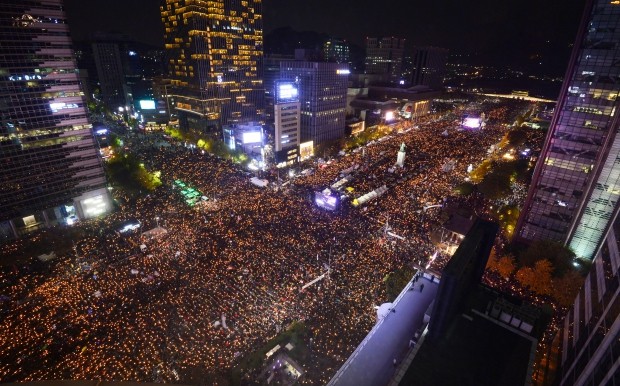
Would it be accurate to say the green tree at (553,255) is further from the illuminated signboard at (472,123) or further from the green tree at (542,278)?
the illuminated signboard at (472,123)

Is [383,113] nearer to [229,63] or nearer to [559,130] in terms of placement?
[229,63]

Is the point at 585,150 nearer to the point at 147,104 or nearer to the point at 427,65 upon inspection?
the point at 147,104

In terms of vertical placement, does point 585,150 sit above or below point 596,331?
above

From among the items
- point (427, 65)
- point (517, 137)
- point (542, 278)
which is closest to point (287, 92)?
point (542, 278)

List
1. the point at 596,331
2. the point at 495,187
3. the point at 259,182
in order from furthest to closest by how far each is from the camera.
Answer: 1. the point at 259,182
2. the point at 495,187
3. the point at 596,331

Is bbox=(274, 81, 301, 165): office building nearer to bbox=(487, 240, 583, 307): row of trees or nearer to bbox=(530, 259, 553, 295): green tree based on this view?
bbox=(487, 240, 583, 307): row of trees

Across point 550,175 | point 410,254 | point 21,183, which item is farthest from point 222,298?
point 550,175

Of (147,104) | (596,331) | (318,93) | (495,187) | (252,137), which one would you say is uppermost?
(318,93)

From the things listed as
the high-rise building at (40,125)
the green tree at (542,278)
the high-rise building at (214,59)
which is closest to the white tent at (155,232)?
the high-rise building at (40,125)
